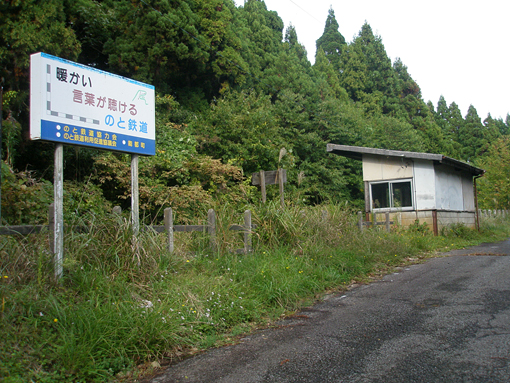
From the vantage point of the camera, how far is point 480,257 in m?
10.0

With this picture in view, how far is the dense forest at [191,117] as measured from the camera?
10820 millimetres

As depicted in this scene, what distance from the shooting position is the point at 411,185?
1559 centimetres

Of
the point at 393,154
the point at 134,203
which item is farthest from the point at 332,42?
the point at 134,203

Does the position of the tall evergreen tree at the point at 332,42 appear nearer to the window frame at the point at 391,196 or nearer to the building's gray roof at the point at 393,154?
the building's gray roof at the point at 393,154

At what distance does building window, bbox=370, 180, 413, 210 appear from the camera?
619 inches

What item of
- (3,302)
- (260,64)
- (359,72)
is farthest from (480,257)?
(359,72)

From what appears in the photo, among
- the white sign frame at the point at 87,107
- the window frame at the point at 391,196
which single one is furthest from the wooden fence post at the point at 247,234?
the window frame at the point at 391,196

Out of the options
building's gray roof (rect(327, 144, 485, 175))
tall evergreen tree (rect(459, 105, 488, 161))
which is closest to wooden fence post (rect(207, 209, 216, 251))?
building's gray roof (rect(327, 144, 485, 175))

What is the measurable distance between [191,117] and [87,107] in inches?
548

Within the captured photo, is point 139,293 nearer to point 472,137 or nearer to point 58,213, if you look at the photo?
point 58,213

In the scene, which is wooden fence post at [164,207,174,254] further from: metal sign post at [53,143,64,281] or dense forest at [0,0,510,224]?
metal sign post at [53,143,64,281]

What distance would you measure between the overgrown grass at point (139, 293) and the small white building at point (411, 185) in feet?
28.1

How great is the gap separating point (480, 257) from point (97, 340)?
31.4ft

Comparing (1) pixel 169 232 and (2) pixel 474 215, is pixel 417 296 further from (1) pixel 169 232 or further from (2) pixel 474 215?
(2) pixel 474 215
